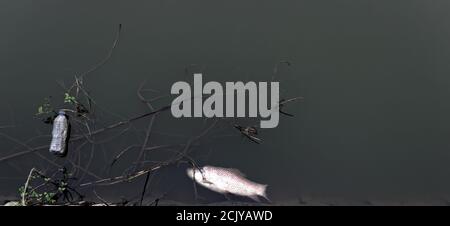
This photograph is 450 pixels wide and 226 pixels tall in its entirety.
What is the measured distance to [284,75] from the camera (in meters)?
3.31

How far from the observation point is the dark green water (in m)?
3.29

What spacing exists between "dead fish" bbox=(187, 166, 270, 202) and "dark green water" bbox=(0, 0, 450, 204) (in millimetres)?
54

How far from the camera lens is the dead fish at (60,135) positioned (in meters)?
3.29

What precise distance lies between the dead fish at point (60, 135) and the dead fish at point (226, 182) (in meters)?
0.79

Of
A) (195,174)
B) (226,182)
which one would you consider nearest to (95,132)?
(195,174)

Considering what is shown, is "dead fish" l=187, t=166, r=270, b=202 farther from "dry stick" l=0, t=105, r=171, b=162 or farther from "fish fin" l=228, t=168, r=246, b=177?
"dry stick" l=0, t=105, r=171, b=162

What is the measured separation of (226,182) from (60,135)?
1068mm

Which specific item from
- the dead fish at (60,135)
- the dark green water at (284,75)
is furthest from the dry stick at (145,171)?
the dead fish at (60,135)

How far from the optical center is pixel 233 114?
10.8 feet

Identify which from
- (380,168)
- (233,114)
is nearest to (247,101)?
(233,114)

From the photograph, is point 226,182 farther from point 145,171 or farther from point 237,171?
point 145,171

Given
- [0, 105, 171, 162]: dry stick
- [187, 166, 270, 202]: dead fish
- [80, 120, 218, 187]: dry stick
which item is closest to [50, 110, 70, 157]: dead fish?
[0, 105, 171, 162]: dry stick
